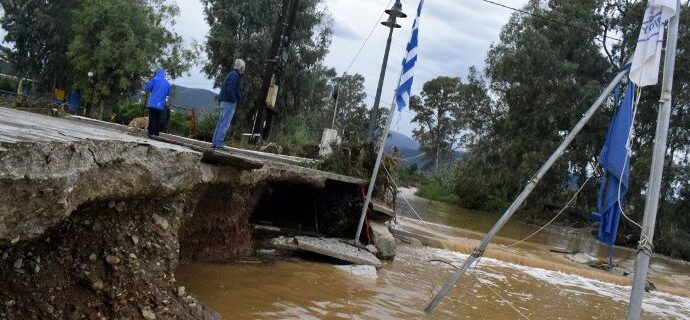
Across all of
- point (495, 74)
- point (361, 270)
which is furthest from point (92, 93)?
point (361, 270)

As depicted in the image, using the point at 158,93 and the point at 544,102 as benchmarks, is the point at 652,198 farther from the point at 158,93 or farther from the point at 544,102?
the point at 544,102

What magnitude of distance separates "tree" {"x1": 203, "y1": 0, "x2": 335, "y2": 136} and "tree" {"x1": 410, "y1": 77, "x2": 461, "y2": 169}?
2893cm

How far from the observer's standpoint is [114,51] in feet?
98.2

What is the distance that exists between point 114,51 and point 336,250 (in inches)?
1010

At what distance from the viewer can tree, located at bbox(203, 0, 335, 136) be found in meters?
28.0

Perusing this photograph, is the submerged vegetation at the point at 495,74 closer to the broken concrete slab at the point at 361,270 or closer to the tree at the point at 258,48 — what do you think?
the tree at the point at 258,48

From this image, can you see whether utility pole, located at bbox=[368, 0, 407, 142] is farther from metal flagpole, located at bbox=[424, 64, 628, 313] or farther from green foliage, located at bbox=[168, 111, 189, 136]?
green foliage, located at bbox=[168, 111, 189, 136]

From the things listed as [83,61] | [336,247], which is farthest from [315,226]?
[83,61]

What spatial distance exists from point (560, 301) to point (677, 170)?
2514 centimetres

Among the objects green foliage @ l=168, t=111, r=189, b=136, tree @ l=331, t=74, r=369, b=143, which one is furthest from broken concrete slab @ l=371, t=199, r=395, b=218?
tree @ l=331, t=74, r=369, b=143

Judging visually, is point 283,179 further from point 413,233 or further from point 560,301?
point 413,233

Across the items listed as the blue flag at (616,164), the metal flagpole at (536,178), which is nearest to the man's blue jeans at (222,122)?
the metal flagpole at (536,178)

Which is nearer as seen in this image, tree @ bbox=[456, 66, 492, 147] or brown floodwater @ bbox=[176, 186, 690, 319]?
brown floodwater @ bbox=[176, 186, 690, 319]

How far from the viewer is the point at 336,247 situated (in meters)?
8.50
